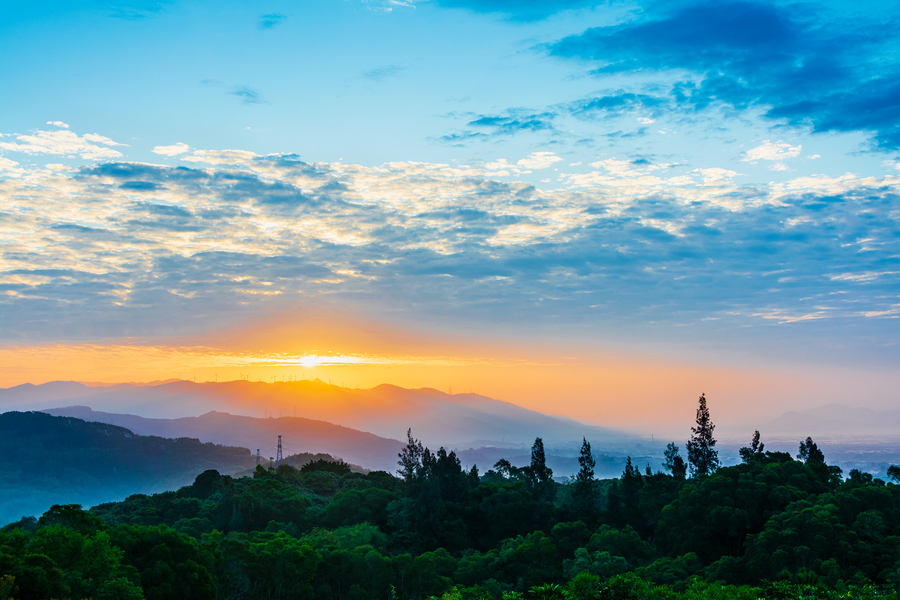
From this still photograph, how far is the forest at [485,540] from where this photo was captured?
28188 mm

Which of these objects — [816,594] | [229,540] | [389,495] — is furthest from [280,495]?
[816,594]

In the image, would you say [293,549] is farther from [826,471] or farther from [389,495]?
[826,471]

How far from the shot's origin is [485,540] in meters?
63.2

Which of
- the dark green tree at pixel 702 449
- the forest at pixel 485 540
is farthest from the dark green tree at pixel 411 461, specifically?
the dark green tree at pixel 702 449

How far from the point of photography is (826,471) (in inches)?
2542

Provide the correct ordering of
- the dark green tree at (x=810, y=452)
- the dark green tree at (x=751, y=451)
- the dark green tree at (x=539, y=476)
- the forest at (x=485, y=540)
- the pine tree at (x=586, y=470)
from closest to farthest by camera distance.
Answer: the forest at (x=485, y=540)
the pine tree at (x=586, y=470)
the dark green tree at (x=751, y=451)
the dark green tree at (x=810, y=452)
the dark green tree at (x=539, y=476)

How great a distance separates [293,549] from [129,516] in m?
33.5

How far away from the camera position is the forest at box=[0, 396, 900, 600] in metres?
28.2

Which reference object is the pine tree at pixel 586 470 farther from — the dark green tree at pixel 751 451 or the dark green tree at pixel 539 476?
the dark green tree at pixel 751 451

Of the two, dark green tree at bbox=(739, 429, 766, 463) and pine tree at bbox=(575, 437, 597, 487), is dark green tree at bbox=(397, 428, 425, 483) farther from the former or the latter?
dark green tree at bbox=(739, 429, 766, 463)

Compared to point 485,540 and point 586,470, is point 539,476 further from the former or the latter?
point 485,540

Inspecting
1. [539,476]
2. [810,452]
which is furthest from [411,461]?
[810,452]

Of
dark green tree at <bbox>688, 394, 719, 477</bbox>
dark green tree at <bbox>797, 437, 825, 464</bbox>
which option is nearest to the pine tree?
dark green tree at <bbox>688, 394, 719, 477</bbox>

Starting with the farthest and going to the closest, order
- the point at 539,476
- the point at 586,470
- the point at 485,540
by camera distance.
Answer: the point at 539,476, the point at 586,470, the point at 485,540
